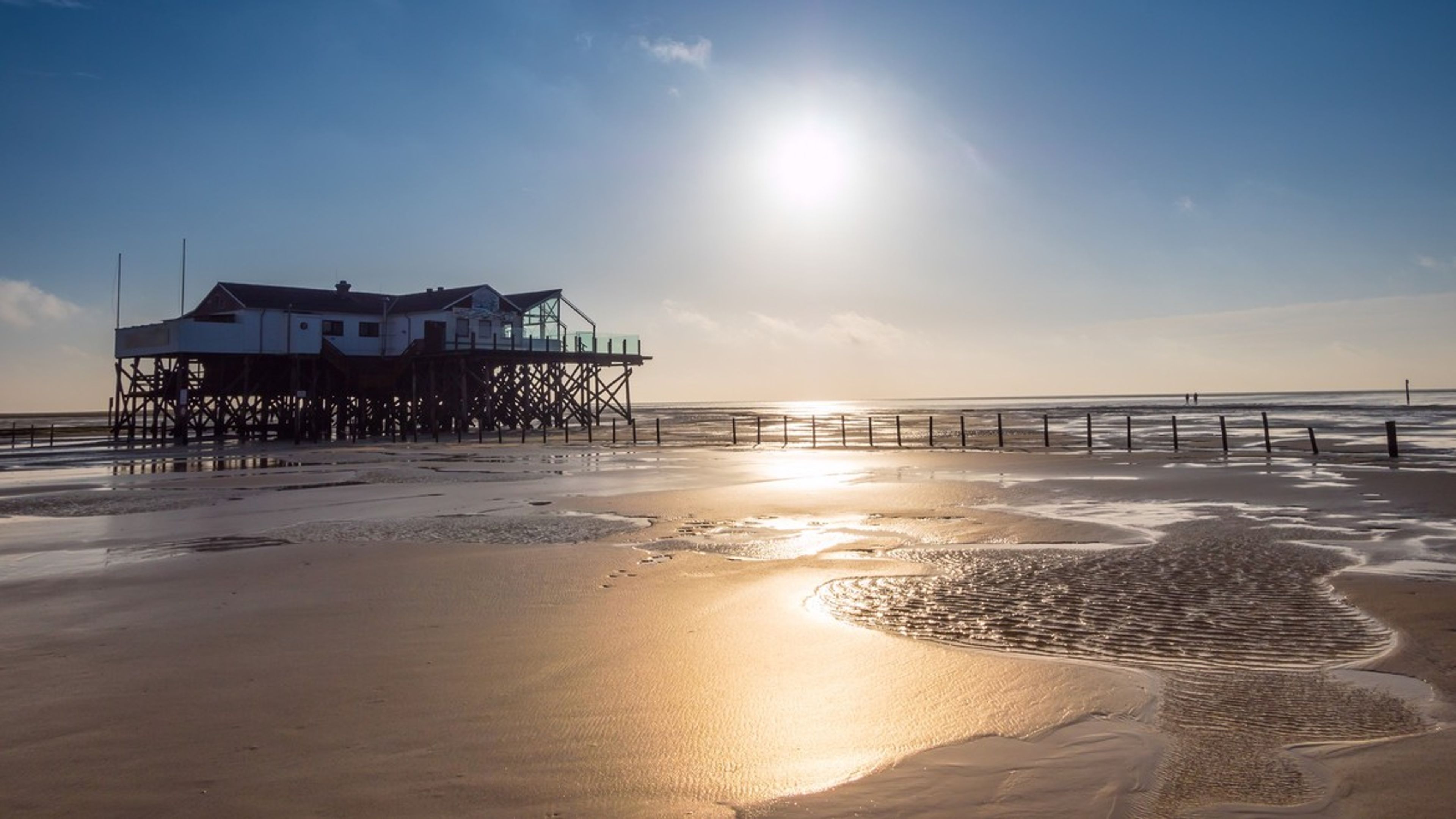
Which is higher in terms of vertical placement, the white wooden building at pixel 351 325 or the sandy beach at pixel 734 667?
the white wooden building at pixel 351 325

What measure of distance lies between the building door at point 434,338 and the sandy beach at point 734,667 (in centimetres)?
3835

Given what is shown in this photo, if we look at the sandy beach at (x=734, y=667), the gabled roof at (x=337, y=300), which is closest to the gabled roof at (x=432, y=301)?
the gabled roof at (x=337, y=300)

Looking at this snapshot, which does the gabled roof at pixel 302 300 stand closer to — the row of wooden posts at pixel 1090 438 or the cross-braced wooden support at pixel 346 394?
the cross-braced wooden support at pixel 346 394

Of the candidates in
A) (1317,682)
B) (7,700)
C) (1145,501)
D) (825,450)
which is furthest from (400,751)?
(825,450)

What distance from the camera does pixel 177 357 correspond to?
50219 millimetres

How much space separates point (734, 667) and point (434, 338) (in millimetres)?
48963

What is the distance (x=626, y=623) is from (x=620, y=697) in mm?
1966

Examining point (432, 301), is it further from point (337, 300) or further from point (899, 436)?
point (899, 436)

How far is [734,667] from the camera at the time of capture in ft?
20.1

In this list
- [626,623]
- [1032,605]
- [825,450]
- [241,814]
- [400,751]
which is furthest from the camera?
[825,450]

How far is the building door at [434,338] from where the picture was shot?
169 feet

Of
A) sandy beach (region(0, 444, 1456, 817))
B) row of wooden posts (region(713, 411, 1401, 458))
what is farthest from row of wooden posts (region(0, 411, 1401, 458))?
sandy beach (region(0, 444, 1456, 817))

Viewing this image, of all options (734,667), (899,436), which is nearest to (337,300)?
(899,436)

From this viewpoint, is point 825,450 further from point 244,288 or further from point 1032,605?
point 244,288
